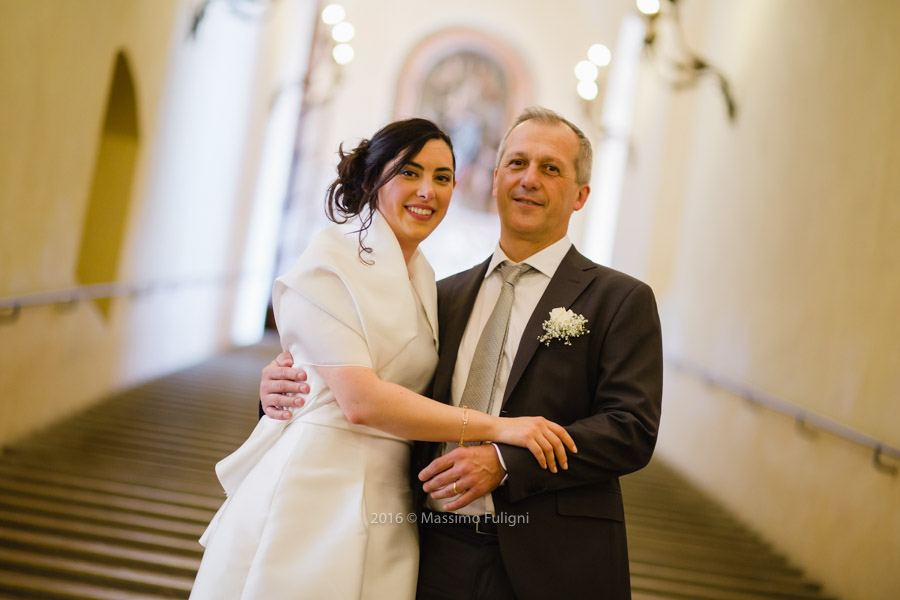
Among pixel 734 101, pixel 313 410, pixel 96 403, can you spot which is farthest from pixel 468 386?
pixel 734 101

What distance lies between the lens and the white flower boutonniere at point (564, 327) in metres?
2.45

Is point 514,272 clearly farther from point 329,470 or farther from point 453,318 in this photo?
point 329,470

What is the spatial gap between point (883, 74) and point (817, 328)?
5.85 feet

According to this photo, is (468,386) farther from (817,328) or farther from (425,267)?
(817,328)

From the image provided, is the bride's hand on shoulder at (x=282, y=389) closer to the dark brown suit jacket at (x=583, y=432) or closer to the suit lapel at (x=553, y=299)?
the dark brown suit jacket at (x=583, y=432)

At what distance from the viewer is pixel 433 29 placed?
1892 cm

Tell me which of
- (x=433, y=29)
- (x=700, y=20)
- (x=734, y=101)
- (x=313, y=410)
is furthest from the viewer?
(x=433, y=29)

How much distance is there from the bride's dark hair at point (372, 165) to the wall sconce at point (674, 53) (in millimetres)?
5960

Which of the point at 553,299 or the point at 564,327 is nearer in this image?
the point at 564,327

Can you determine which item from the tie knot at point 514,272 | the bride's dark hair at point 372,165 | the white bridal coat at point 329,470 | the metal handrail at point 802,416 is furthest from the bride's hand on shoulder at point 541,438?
the metal handrail at point 802,416

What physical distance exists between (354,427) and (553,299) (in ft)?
2.33

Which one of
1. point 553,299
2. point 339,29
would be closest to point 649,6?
point 339,29

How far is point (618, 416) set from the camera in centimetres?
233

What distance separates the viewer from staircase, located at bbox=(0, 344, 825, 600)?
4055mm
